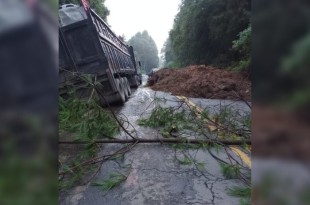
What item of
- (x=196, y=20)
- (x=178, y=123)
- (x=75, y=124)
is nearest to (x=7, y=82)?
(x=75, y=124)

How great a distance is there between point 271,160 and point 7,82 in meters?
0.45

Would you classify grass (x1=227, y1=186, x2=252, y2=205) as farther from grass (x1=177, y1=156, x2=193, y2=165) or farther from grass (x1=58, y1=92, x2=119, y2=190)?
grass (x1=58, y1=92, x2=119, y2=190)

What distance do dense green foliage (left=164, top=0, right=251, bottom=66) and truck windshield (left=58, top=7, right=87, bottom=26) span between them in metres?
10.8

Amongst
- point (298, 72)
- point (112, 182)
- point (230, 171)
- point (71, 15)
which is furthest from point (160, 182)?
point (71, 15)

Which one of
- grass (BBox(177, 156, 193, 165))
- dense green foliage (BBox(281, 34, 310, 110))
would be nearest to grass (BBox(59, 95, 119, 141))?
grass (BBox(177, 156, 193, 165))

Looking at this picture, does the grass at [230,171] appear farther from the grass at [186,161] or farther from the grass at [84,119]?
the grass at [84,119]

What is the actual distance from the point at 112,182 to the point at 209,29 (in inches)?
734

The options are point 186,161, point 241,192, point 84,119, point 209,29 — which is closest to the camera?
point 241,192

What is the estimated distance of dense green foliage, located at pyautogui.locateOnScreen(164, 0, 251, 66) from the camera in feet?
57.5

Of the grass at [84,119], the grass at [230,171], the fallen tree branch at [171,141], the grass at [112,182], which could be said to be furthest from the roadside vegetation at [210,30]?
the grass at [112,182]

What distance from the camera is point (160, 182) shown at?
2900mm

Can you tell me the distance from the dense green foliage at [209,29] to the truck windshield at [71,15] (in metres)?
10.8

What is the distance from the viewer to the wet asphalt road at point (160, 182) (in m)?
2.57

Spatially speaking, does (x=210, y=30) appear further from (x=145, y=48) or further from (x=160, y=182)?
(x=160, y=182)
